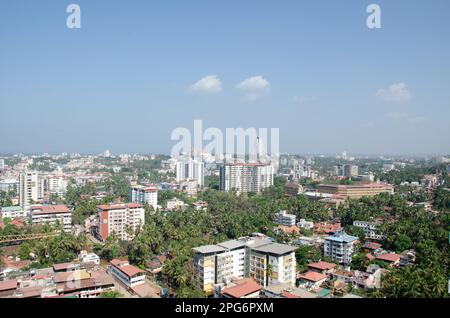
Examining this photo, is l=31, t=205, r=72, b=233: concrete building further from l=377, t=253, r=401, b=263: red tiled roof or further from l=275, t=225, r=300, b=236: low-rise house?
l=377, t=253, r=401, b=263: red tiled roof

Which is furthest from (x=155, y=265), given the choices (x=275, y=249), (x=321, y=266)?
(x=321, y=266)

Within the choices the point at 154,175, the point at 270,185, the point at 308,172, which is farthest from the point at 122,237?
the point at 308,172

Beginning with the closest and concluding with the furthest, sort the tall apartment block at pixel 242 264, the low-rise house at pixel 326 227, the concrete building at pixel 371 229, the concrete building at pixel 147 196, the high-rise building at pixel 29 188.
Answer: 1. the tall apartment block at pixel 242 264
2. the concrete building at pixel 371 229
3. the low-rise house at pixel 326 227
4. the concrete building at pixel 147 196
5. the high-rise building at pixel 29 188

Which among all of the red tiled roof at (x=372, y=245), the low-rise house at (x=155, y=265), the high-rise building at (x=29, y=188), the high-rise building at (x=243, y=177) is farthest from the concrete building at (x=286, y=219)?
the high-rise building at (x=29, y=188)

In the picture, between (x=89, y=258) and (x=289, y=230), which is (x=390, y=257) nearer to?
(x=289, y=230)

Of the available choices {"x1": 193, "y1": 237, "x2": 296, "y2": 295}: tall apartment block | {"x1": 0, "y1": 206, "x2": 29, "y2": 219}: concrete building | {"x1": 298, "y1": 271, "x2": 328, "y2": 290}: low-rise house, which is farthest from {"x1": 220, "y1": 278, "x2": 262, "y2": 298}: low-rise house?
{"x1": 0, "y1": 206, "x2": 29, "y2": 219}: concrete building

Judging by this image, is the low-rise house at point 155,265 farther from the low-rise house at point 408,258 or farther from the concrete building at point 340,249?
the low-rise house at point 408,258
